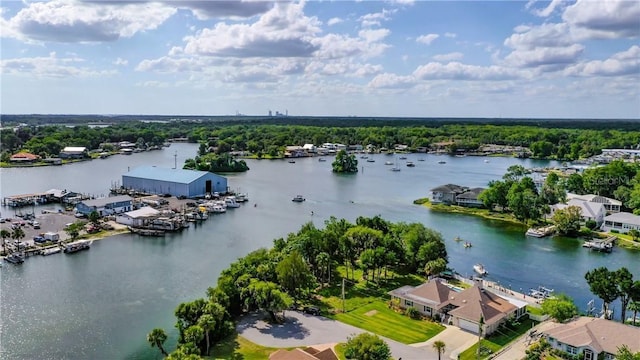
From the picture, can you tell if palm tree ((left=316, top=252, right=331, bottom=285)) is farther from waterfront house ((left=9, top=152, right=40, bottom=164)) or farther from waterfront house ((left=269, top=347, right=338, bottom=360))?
waterfront house ((left=9, top=152, right=40, bottom=164))

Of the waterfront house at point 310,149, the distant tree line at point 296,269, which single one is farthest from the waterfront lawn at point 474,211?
the waterfront house at point 310,149

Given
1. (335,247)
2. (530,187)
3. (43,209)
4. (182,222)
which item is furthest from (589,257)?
(43,209)

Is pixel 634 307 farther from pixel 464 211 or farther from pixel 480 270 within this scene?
pixel 464 211

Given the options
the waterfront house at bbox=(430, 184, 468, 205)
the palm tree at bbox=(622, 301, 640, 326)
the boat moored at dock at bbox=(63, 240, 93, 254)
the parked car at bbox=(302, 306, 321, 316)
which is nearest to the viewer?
the palm tree at bbox=(622, 301, 640, 326)

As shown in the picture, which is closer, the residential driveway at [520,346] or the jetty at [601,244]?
the residential driveway at [520,346]

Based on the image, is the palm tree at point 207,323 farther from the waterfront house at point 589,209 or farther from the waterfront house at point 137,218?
the waterfront house at point 589,209

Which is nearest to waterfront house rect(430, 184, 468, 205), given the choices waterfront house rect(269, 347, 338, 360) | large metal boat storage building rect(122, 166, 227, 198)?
large metal boat storage building rect(122, 166, 227, 198)

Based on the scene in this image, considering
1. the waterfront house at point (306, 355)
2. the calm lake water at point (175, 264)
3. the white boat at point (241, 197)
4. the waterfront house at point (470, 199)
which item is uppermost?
the waterfront house at point (470, 199)

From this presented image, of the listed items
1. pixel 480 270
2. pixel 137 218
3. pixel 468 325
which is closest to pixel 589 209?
pixel 480 270
